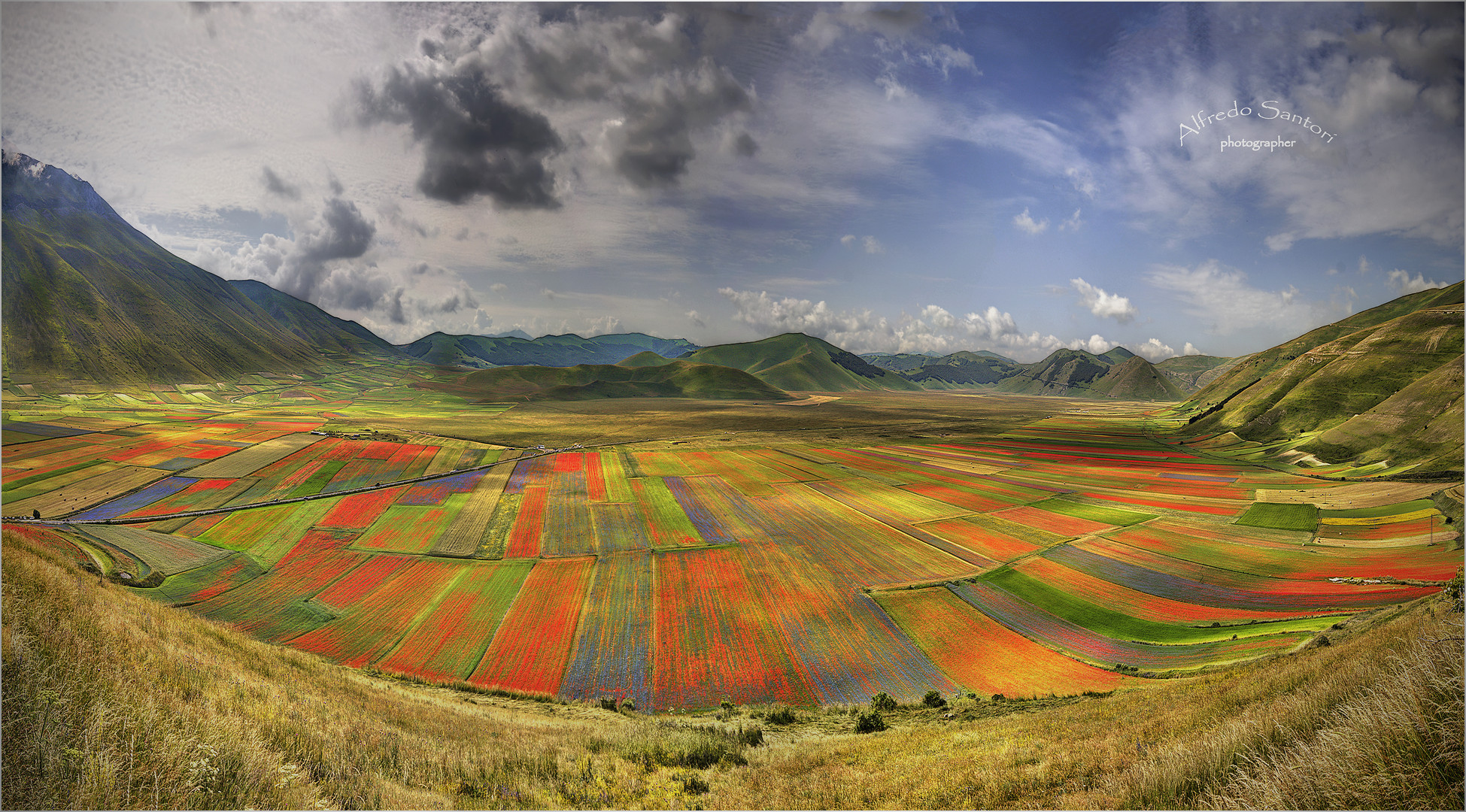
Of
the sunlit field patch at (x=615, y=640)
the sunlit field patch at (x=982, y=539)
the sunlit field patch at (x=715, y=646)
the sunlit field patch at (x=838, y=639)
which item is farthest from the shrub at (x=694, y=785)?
the sunlit field patch at (x=982, y=539)

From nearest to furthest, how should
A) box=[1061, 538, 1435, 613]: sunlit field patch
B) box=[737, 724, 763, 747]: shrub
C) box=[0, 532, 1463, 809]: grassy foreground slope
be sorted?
box=[0, 532, 1463, 809]: grassy foreground slope, box=[737, 724, 763, 747]: shrub, box=[1061, 538, 1435, 613]: sunlit field patch

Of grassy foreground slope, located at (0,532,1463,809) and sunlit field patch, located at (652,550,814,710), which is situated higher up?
grassy foreground slope, located at (0,532,1463,809)

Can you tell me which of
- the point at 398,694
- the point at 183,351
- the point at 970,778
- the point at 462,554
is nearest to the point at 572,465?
the point at 462,554

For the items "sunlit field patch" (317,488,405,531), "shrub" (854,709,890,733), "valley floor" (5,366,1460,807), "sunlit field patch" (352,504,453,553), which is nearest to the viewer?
"valley floor" (5,366,1460,807)

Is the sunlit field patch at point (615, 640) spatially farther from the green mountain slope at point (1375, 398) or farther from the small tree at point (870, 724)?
the green mountain slope at point (1375, 398)

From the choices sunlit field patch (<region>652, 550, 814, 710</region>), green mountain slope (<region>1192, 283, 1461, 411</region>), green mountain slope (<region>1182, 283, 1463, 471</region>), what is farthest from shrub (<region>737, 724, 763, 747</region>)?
green mountain slope (<region>1192, 283, 1461, 411</region>)

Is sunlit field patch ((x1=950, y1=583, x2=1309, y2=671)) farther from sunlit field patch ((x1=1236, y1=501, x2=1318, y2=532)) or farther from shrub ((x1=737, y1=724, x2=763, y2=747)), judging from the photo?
sunlit field patch ((x1=1236, y1=501, x2=1318, y2=532))
